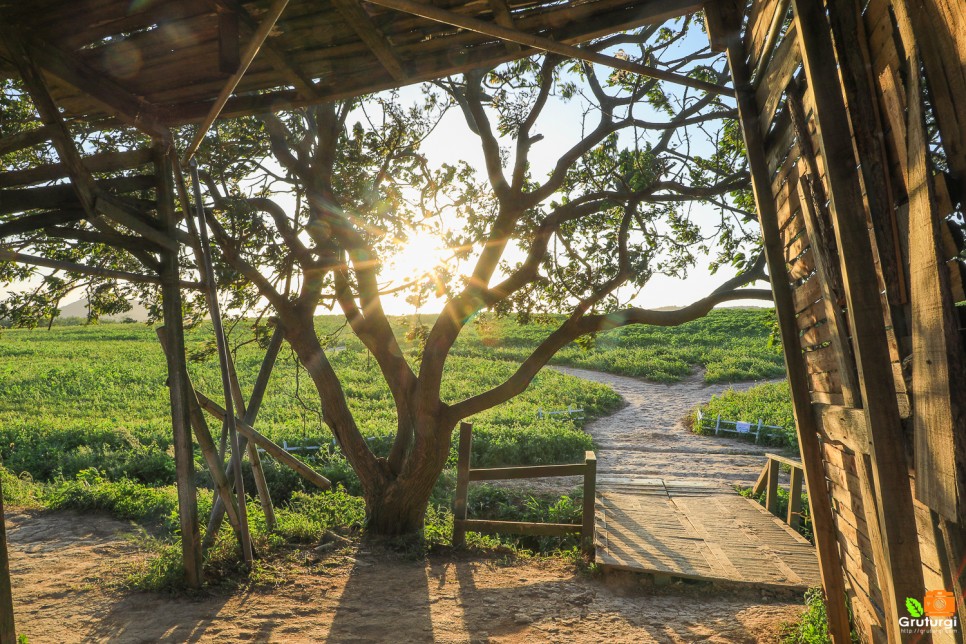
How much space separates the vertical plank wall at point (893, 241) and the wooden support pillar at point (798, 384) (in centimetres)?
42

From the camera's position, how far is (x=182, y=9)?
357 cm

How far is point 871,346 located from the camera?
237 centimetres

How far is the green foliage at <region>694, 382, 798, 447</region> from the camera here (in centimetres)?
1781

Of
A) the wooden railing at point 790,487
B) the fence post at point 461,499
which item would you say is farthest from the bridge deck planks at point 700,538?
the fence post at point 461,499

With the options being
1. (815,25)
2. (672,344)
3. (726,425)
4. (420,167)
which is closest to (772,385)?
(726,425)

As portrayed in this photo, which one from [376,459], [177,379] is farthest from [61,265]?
[376,459]

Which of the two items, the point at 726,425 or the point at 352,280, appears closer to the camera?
the point at 352,280

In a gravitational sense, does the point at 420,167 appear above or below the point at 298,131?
below

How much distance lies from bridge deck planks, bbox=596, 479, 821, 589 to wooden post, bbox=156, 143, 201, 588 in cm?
427

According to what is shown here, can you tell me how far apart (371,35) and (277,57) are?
2.34ft

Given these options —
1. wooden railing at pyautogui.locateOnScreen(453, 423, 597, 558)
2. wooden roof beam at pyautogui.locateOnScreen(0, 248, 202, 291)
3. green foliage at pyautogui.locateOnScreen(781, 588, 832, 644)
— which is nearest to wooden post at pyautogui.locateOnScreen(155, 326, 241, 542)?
wooden roof beam at pyautogui.locateOnScreen(0, 248, 202, 291)

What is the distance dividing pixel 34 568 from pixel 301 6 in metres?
6.68

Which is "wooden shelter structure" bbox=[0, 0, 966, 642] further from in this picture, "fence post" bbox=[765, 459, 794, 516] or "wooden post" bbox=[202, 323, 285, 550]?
"fence post" bbox=[765, 459, 794, 516]

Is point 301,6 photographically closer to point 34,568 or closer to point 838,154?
point 838,154
